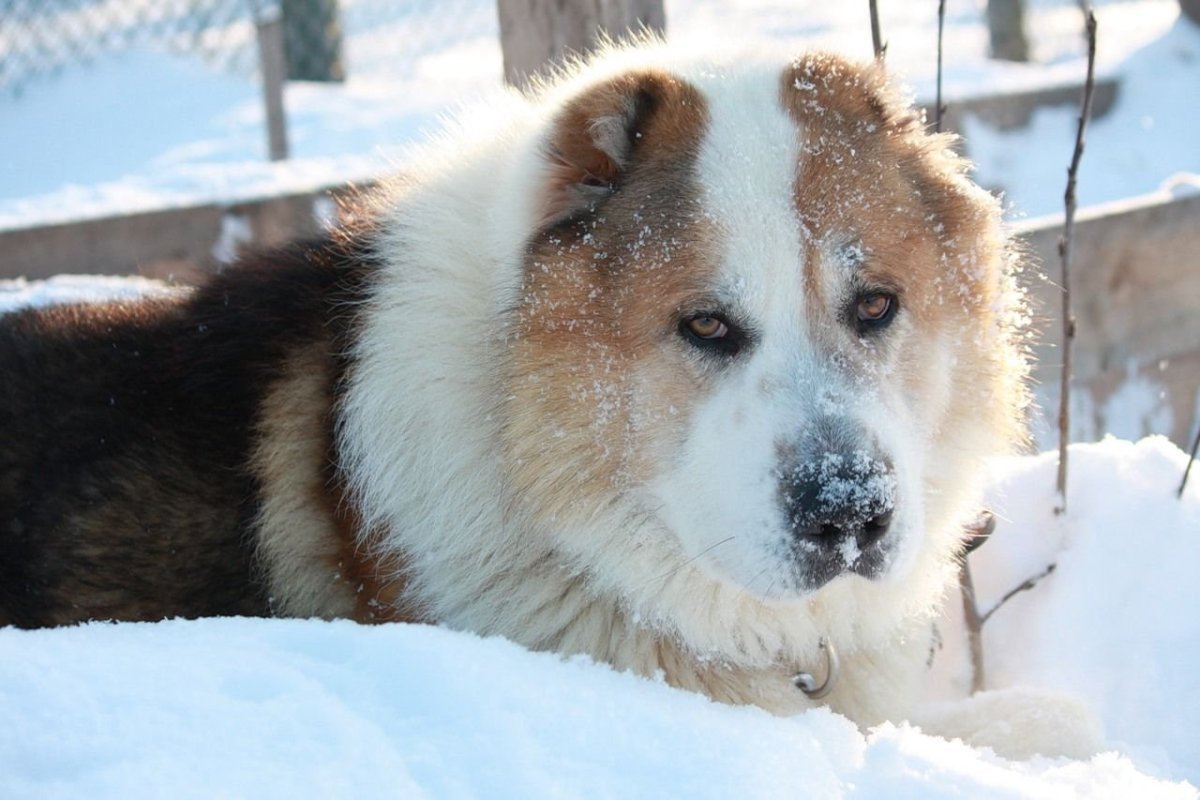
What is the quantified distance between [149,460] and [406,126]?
676 centimetres

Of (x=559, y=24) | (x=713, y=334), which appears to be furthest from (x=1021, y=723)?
(x=559, y=24)

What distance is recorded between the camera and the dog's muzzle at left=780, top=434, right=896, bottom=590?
210 cm

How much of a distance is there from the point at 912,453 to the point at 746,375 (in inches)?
14.6

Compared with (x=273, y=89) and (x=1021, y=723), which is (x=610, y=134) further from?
(x=273, y=89)

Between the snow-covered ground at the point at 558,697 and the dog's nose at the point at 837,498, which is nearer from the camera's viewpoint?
the snow-covered ground at the point at 558,697

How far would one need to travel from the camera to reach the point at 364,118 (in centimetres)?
965

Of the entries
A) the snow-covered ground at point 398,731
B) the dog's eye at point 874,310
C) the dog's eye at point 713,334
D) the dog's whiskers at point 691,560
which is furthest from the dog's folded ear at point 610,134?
the snow-covered ground at point 398,731

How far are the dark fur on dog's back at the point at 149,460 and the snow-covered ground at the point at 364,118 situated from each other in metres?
0.63

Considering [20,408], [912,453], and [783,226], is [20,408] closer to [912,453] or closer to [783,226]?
[783,226]

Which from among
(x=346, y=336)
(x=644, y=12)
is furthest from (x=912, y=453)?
(x=644, y=12)

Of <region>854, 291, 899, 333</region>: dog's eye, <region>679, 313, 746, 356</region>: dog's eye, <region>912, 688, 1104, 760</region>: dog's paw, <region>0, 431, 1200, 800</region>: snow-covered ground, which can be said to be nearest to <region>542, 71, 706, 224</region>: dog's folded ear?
<region>679, 313, 746, 356</region>: dog's eye

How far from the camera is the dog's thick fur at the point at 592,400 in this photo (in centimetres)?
232

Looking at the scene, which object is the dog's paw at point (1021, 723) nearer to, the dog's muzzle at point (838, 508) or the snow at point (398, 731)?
the snow at point (398, 731)

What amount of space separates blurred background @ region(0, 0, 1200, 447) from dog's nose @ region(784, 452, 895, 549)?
42.5 inches
